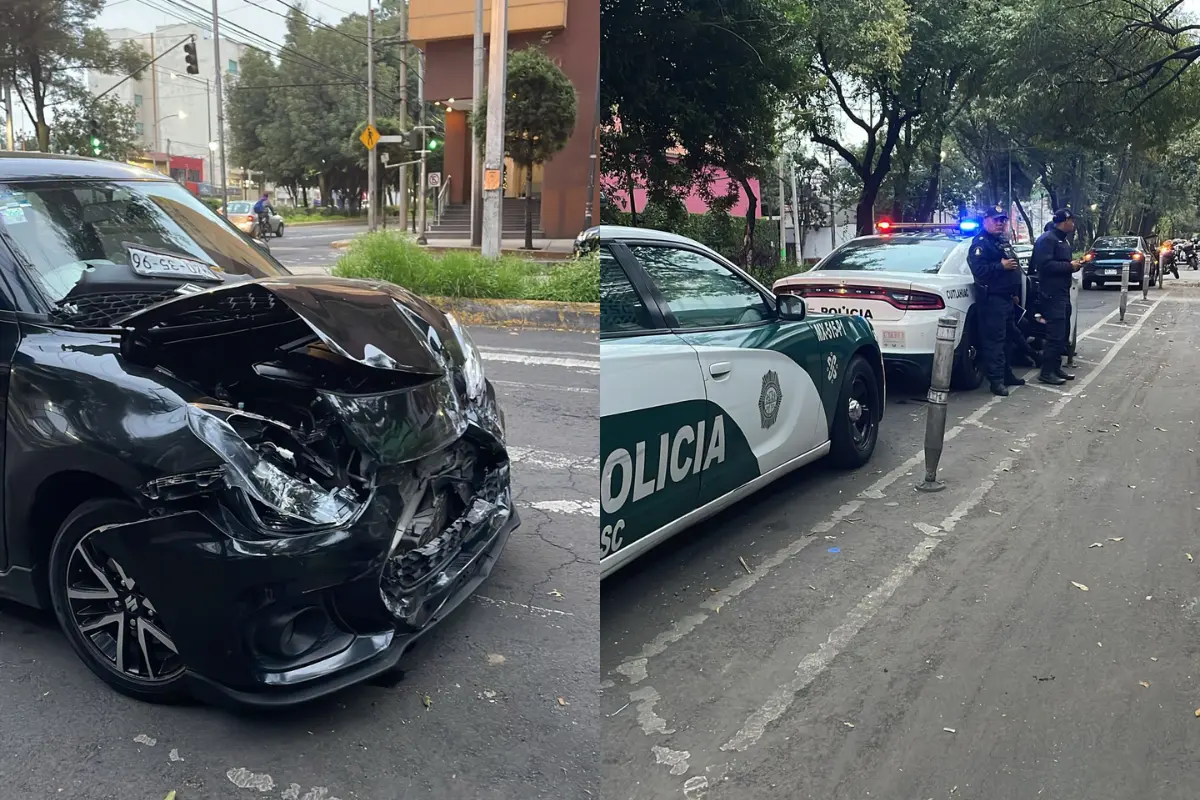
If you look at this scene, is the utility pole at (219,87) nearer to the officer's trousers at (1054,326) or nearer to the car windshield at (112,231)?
the car windshield at (112,231)

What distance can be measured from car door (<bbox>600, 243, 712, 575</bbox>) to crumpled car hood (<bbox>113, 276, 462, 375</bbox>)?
1.98 feet

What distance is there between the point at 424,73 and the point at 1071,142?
41.2ft

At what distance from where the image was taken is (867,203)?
1794cm

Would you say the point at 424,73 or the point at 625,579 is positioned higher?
the point at 424,73

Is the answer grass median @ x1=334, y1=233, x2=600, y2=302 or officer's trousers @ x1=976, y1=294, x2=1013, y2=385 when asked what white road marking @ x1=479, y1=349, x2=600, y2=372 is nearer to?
grass median @ x1=334, y1=233, x2=600, y2=302

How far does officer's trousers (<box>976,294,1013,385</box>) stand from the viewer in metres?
8.14

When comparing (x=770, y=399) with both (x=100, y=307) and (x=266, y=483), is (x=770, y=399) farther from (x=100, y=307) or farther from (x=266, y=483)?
(x=100, y=307)

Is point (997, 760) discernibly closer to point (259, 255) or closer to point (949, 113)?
point (259, 255)

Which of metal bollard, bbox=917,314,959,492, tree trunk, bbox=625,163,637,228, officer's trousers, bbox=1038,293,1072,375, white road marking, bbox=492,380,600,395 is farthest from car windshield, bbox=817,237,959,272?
tree trunk, bbox=625,163,637,228

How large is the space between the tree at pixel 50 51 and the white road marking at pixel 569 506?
2734 millimetres

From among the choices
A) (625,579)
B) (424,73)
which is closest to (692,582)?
(625,579)

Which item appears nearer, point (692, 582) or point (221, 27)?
point (692, 582)

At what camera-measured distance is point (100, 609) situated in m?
2.89

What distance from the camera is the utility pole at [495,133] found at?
7712 mm
